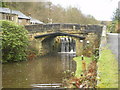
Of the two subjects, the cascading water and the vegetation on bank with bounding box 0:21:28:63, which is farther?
the cascading water

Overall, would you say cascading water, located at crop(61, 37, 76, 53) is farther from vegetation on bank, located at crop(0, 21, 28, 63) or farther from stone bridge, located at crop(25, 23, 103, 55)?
vegetation on bank, located at crop(0, 21, 28, 63)

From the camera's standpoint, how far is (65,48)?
93.5 feet

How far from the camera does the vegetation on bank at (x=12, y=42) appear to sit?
1518 centimetres

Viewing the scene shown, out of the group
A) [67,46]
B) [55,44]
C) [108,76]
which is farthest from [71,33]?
[108,76]

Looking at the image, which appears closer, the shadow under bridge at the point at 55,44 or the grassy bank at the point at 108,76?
the grassy bank at the point at 108,76

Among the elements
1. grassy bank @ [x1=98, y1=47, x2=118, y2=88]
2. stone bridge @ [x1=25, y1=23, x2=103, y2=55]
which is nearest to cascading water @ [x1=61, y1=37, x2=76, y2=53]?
stone bridge @ [x1=25, y1=23, x2=103, y2=55]

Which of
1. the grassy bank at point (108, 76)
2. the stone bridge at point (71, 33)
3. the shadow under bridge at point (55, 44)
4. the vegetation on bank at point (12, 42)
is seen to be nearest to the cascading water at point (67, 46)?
the shadow under bridge at point (55, 44)

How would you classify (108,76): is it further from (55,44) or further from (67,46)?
(55,44)

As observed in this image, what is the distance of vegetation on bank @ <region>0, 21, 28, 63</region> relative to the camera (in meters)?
15.2

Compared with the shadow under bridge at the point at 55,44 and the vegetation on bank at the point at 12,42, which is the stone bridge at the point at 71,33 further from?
the vegetation on bank at the point at 12,42

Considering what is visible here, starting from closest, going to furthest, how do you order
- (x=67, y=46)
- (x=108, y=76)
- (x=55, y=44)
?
1. (x=108, y=76)
2. (x=67, y=46)
3. (x=55, y=44)

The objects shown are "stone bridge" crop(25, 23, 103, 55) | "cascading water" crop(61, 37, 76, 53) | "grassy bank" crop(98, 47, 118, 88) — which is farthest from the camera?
"cascading water" crop(61, 37, 76, 53)

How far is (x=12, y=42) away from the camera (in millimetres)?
15367

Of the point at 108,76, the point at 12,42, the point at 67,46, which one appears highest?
the point at 12,42
